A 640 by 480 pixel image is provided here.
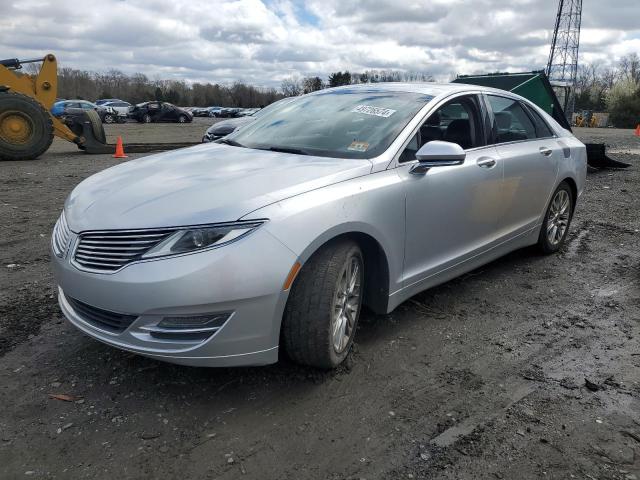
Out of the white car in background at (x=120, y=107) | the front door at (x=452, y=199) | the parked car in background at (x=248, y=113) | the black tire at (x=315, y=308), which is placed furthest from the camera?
the white car in background at (x=120, y=107)

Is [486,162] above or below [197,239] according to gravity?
above

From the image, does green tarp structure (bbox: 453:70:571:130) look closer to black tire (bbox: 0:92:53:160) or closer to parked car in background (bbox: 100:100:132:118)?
black tire (bbox: 0:92:53:160)

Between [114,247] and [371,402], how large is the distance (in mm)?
1484

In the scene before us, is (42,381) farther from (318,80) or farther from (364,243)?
(318,80)

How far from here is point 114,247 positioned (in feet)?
8.50

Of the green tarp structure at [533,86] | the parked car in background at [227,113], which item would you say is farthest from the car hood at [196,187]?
the parked car in background at [227,113]

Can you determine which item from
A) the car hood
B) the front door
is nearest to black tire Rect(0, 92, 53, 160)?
the car hood

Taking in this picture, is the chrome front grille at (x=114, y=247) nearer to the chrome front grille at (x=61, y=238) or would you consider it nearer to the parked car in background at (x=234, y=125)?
the chrome front grille at (x=61, y=238)

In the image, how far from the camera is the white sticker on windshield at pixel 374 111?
12.1 ft

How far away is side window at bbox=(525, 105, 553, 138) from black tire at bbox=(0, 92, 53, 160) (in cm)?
1109

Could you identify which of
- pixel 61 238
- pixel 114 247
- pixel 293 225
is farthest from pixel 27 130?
pixel 293 225

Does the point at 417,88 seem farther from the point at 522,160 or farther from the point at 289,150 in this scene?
the point at 289,150

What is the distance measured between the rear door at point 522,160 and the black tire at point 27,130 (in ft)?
36.4

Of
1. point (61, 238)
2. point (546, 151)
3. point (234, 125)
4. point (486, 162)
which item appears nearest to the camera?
point (61, 238)
